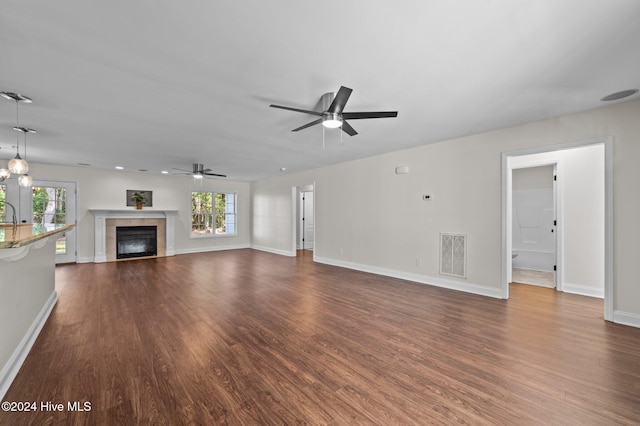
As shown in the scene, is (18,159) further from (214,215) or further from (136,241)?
(214,215)

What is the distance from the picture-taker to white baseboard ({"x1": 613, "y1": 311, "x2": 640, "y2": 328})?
10.0 feet

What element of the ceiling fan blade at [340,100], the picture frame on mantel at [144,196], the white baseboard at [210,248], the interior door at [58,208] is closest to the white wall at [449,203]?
the ceiling fan blade at [340,100]

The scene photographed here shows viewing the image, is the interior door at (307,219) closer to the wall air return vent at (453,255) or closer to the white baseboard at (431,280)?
the white baseboard at (431,280)

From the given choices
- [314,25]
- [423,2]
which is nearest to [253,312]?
[314,25]

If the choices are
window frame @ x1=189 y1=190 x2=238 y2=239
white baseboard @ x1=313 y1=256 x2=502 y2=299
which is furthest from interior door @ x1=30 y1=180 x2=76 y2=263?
white baseboard @ x1=313 y1=256 x2=502 y2=299

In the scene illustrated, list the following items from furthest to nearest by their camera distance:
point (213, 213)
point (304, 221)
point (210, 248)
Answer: point (304, 221)
point (213, 213)
point (210, 248)

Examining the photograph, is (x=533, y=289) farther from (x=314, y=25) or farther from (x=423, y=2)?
(x=314, y=25)

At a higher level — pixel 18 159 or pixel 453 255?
pixel 18 159

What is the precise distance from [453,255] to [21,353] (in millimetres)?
5461

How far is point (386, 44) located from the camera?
200cm

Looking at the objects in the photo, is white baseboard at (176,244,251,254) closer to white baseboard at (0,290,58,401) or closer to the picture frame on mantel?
the picture frame on mantel

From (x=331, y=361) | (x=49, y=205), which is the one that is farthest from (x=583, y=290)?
(x=49, y=205)

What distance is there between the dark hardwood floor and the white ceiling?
2.55 meters

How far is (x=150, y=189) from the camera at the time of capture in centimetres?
824
